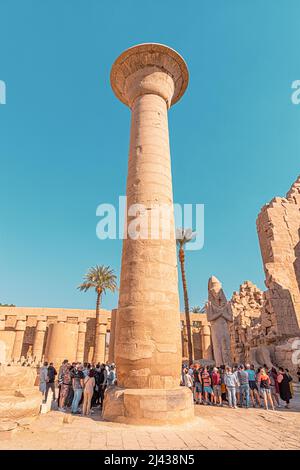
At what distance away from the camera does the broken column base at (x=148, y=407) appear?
15.8 feet

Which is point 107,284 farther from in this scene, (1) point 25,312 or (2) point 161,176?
(2) point 161,176

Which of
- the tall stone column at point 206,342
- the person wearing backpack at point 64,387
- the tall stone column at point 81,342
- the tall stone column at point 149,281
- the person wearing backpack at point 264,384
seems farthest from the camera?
the tall stone column at point 206,342

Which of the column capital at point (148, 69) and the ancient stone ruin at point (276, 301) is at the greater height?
the column capital at point (148, 69)

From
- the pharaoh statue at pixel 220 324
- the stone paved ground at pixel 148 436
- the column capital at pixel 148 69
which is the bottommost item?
→ the stone paved ground at pixel 148 436

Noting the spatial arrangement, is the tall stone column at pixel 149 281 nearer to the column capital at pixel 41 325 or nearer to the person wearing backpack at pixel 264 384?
the person wearing backpack at pixel 264 384

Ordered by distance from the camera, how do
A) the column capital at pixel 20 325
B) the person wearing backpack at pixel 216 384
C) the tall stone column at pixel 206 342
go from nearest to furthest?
the person wearing backpack at pixel 216 384 → the column capital at pixel 20 325 → the tall stone column at pixel 206 342

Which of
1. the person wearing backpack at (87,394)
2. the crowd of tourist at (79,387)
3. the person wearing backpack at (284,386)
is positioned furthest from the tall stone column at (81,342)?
the person wearing backpack at (284,386)

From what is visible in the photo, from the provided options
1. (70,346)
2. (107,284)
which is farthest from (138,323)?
(107,284)

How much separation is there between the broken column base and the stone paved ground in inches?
5.6

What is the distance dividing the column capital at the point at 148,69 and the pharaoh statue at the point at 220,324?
906cm

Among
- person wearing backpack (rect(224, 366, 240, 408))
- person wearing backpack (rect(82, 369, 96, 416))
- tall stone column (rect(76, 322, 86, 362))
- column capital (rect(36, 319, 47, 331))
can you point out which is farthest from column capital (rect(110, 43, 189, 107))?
column capital (rect(36, 319, 47, 331))

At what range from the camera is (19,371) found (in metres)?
5.05

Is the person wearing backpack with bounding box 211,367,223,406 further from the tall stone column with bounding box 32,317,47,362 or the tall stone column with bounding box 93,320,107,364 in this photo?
the tall stone column with bounding box 32,317,47,362

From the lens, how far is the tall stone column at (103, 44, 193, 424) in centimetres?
505
